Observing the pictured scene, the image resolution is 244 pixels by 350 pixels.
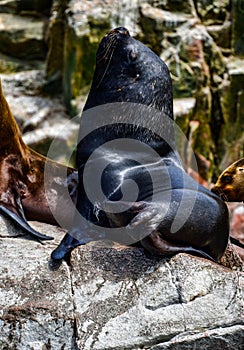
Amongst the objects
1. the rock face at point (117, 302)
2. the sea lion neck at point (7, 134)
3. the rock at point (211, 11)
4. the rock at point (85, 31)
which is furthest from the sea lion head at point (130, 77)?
the rock at point (211, 11)

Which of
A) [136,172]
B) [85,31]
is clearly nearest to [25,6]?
[85,31]

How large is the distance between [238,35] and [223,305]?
7765 millimetres

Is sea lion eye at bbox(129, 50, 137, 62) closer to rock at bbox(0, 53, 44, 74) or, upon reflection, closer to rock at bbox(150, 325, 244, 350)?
rock at bbox(150, 325, 244, 350)

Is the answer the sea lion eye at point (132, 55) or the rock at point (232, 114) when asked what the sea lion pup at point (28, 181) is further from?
the rock at point (232, 114)

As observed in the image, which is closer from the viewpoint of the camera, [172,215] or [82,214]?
[172,215]

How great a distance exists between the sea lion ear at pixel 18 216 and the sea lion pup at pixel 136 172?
0.22 metres

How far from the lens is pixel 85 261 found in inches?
132

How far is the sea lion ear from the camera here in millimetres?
3678

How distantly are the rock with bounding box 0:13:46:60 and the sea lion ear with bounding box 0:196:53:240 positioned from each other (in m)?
7.02

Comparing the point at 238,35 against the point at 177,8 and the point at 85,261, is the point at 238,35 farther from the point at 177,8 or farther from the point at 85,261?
the point at 85,261

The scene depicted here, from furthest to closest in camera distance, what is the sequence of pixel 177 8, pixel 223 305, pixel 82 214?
pixel 177 8 → pixel 82 214 → pixel 223 305

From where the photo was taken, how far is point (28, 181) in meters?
4.06

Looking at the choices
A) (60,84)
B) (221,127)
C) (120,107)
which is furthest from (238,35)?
(120,107)

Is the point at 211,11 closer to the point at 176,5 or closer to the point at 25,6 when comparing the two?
the point at 176,5
